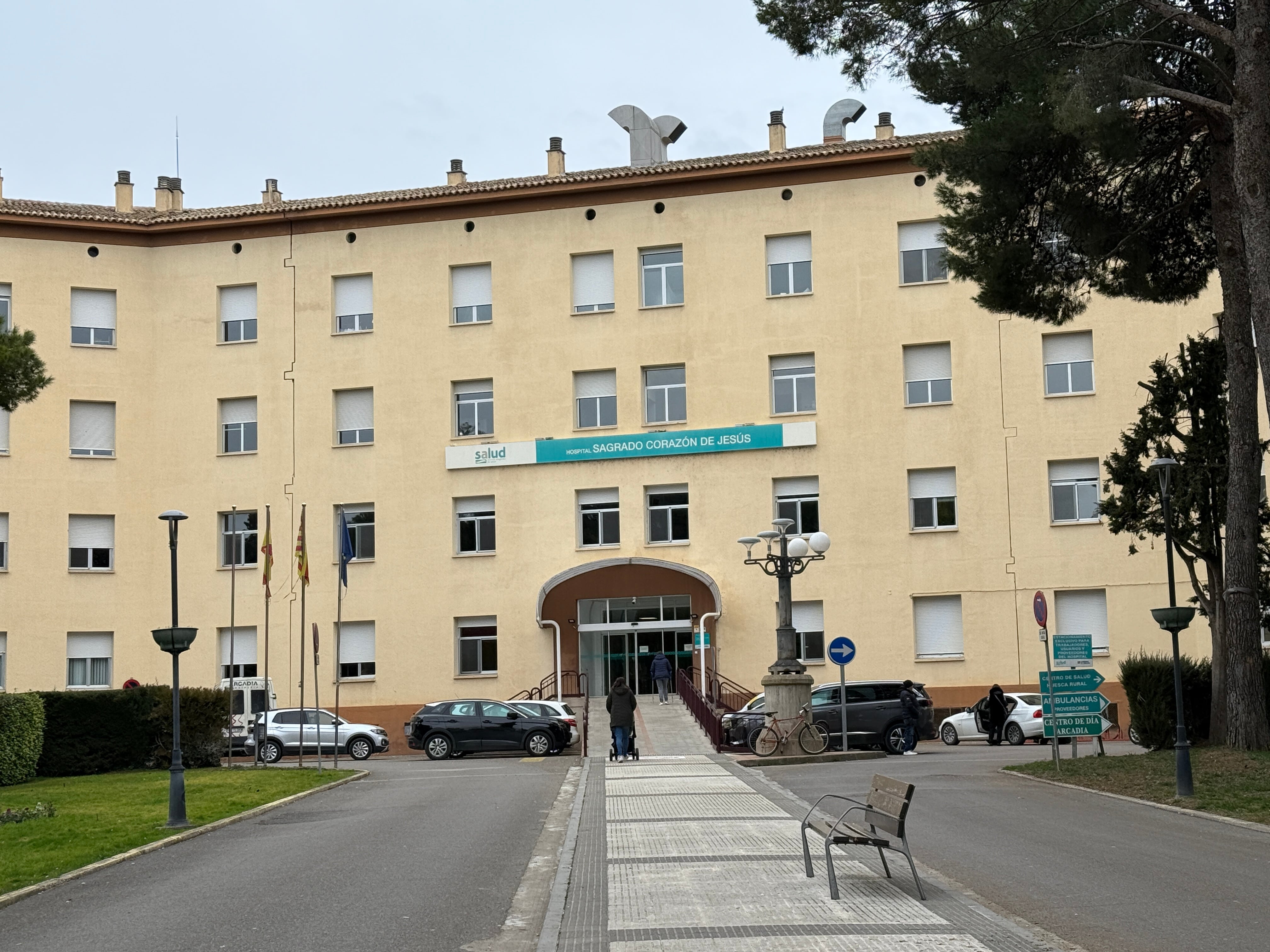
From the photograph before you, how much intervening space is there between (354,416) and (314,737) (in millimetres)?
11007

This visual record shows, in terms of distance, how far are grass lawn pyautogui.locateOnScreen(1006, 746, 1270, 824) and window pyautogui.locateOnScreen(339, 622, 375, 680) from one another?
23.2 meters

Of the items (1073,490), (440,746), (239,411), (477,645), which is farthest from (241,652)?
(1073,490)

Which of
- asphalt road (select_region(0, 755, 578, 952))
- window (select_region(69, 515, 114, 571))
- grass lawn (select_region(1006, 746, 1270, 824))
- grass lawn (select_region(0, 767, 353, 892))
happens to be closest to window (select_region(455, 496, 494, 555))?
window (select_region(69, 515, 114, 571))

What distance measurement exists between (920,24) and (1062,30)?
6.12 feet

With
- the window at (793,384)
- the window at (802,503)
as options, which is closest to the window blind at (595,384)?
the window at (793,384)

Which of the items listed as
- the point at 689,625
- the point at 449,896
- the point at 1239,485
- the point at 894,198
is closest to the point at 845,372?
the point at 894,198

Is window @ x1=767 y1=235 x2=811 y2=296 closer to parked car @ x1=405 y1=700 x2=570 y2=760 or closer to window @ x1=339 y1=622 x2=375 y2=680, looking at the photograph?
parked car @ x1=405 y1=700 x2=570 y2=760

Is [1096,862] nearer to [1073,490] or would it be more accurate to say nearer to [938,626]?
[938,626]

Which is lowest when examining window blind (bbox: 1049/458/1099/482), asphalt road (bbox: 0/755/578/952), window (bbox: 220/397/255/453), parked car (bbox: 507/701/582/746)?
asphalt road (bbox: 0/755/578/952)

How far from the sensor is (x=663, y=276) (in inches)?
1692

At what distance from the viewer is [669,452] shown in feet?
137

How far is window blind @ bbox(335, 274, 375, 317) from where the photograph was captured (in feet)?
147

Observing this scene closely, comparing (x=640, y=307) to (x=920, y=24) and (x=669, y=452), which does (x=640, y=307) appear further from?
(x=920, y=24)

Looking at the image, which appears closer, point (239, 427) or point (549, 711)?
point (549, 711)
